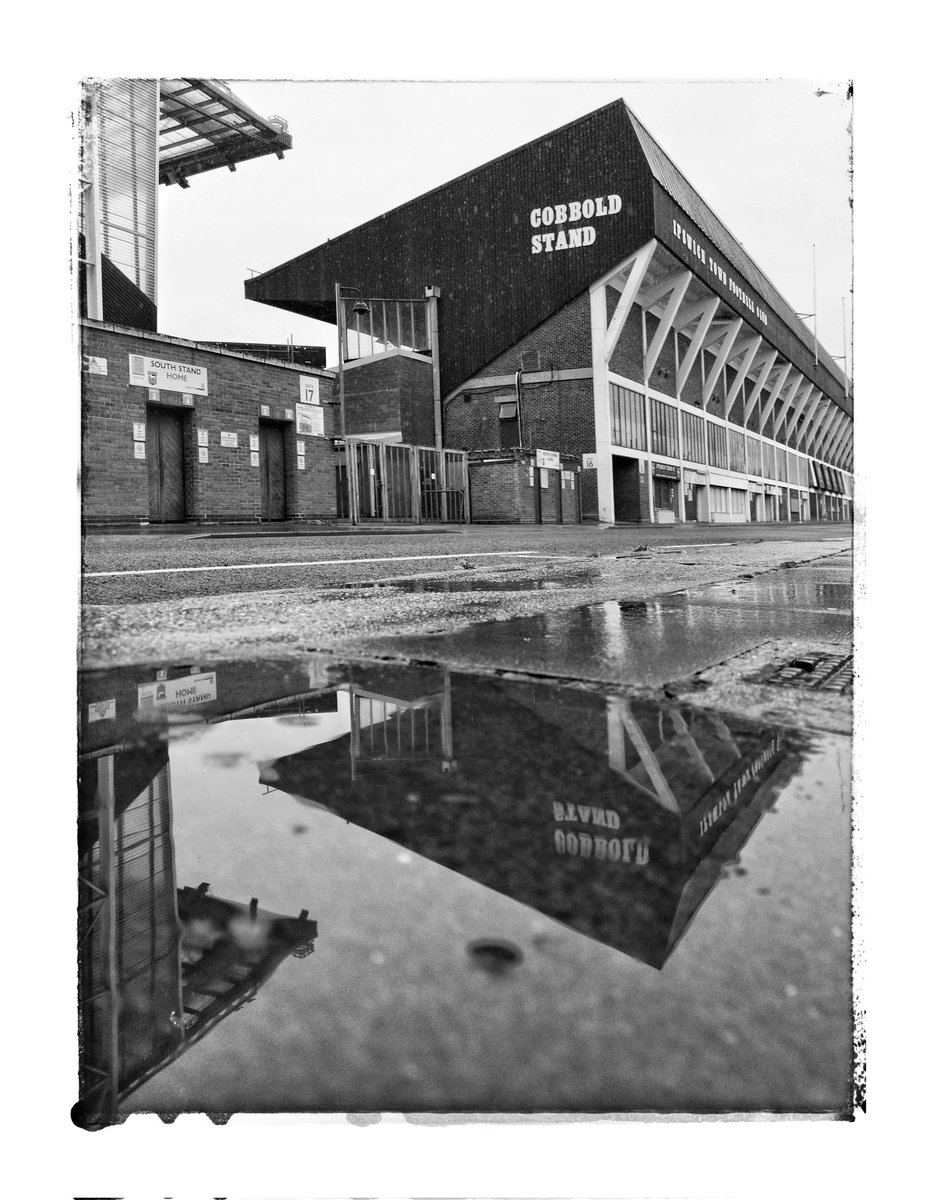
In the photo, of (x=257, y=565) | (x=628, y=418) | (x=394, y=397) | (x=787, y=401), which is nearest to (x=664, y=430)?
(x=628, y=418)

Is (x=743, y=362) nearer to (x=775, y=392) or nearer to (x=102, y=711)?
(x=775, y=392)

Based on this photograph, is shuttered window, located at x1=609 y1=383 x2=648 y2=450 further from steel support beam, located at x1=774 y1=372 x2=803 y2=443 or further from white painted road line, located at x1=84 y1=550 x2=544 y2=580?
white painted road line, located at x1=84 y1=550 x2=544 y2=580

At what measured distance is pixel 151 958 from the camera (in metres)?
0.58

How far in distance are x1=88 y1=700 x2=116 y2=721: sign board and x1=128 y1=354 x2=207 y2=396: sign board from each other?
1318cm

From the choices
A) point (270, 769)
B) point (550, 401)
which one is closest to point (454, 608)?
point (270, 769)

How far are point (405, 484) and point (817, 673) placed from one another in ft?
55.9

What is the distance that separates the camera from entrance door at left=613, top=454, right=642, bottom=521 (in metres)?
23.6

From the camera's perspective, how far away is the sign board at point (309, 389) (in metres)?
15.8

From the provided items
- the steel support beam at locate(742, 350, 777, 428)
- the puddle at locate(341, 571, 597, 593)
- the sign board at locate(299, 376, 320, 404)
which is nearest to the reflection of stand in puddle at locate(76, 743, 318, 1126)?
the puddle at locate(341, 571, 597, 593)

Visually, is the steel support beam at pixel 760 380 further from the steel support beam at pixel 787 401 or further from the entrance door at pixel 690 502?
the entrance door at pixel 690 502

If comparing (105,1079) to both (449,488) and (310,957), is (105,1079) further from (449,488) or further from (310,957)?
(449,488)

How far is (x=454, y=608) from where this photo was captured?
223cm

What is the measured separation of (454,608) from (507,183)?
22.3m

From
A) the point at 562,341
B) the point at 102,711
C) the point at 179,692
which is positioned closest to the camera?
the point at 102,711
